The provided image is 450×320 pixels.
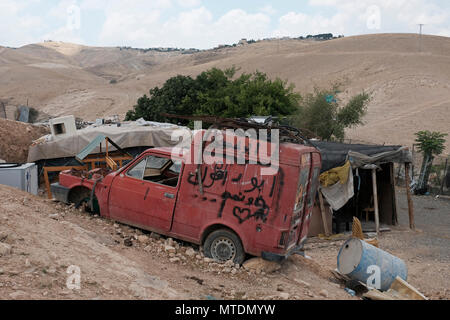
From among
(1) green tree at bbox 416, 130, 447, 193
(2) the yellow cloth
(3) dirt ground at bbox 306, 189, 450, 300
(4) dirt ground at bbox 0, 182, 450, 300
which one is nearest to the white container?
(4) dirt ground at bbox 0, 182, 450, 300

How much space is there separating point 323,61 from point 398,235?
60449 mm

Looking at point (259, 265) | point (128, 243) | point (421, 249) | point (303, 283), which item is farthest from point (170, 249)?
point (421, 249)

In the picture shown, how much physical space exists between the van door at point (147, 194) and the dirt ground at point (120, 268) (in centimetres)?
26

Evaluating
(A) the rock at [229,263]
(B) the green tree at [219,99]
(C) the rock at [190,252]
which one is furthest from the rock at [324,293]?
(B) the green tree at [219,99]

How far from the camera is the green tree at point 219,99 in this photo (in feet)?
91.9

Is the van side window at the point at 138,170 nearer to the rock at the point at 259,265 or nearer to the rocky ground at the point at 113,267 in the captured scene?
the rocky ground at the point at 113,267

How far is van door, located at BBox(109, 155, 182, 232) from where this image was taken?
6.95 meters

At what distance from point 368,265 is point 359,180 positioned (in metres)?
5.59

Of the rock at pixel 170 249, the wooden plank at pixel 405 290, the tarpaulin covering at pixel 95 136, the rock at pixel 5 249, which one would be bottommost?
the wooden plank at pixel 405 290

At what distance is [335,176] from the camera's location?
11.0m

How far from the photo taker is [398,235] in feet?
36.9

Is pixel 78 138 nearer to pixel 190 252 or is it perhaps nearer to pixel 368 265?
pixel 190 252
